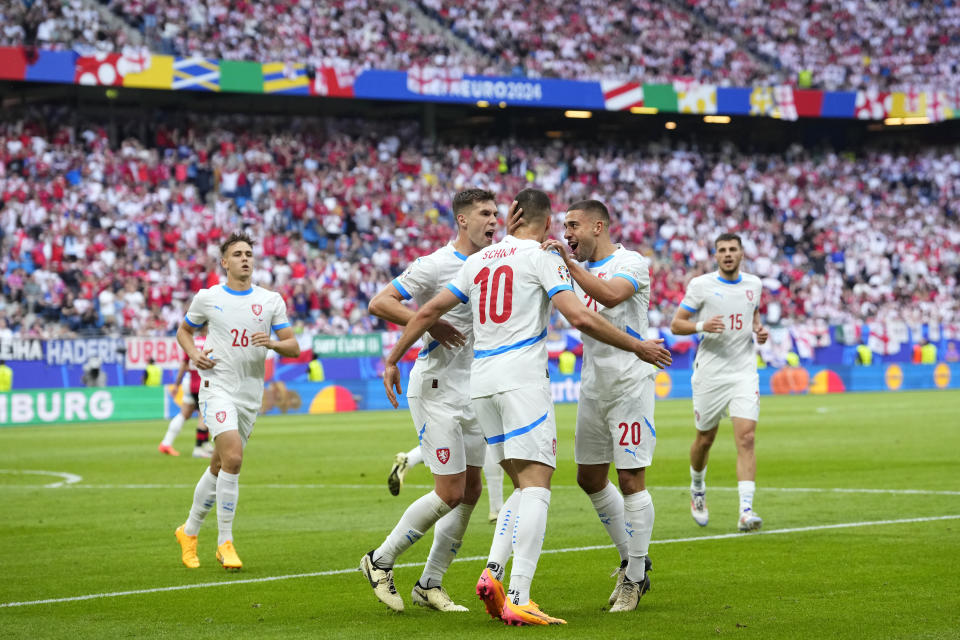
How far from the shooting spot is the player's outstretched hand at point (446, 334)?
27.2 ft

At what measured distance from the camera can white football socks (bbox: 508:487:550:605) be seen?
296 inches

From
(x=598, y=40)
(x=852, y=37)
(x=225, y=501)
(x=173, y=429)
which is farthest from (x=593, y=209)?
(x=852, y=37)

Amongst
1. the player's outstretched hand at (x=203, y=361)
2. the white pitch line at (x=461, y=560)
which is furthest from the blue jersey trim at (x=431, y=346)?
the player's outstretched hand at (x=203, y=361)

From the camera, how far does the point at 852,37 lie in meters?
56.2

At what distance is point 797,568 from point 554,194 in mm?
39016

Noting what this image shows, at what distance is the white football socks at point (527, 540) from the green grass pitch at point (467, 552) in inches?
10.1

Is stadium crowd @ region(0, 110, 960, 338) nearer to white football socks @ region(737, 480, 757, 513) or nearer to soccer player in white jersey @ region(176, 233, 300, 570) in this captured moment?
soccer player in white jersey @ region(176, 233, 300, 570)

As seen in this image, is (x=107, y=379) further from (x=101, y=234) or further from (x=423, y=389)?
(x=423, y=389)

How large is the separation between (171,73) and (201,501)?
105 feet

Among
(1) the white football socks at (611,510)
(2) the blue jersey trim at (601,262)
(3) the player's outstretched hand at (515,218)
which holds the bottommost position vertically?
(1) the white football socks at (611,510)

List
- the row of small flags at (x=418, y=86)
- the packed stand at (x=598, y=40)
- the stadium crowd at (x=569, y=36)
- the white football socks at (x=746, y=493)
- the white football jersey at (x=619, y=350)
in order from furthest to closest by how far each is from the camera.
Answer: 1. the packed stand at (x=598, y=40)
2. the stadium crowd at (x=569, y=36)
3. the row of small flags at (x=418, y=86)
4. the white football socks at (x=746, y=493)
5. the white football jersey at (x=619, y=350)

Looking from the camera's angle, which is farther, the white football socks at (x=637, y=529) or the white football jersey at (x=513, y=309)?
the white football socks at (x=637, y=529)

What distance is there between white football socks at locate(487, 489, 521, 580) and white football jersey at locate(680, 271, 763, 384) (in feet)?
17.8

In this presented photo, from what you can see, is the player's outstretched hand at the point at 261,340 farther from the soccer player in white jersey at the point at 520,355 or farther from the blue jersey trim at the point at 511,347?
the blue jersey trim at the point at 511,347
